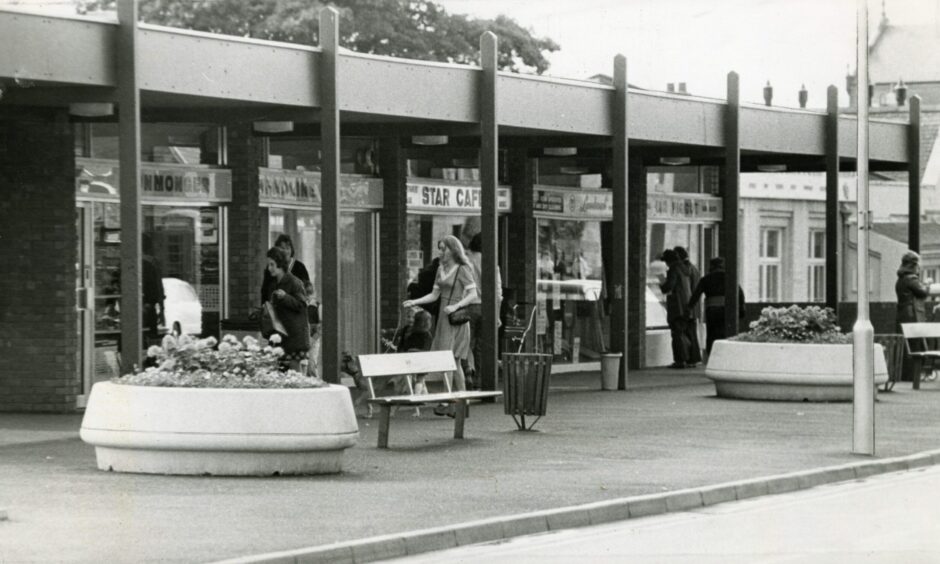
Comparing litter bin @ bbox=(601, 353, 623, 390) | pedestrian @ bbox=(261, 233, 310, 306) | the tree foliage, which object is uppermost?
the tree foliage

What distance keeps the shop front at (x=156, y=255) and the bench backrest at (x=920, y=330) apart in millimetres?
9821

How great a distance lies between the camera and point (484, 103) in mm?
20641

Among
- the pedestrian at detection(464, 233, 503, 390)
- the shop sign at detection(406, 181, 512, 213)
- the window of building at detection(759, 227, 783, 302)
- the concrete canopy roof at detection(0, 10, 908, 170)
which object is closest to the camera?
the concrete canopy roof at detection(0, 10, 908, 170)

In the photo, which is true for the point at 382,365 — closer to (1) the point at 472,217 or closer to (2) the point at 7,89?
(2) the point at 7,89

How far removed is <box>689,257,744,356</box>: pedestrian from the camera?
91.8 ft

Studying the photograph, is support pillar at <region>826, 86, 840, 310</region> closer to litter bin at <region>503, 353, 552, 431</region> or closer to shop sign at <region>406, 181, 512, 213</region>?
shop sign at <region>406, 181, 512, 213</region>

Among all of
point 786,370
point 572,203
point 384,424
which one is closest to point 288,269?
point 384,424

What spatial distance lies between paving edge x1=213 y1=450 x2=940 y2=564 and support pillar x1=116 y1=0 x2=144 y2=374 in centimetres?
600

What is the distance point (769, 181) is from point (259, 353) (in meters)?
31.3

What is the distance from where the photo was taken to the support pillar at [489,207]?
810 inches

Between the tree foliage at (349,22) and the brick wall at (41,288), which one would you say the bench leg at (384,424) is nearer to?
the brick wall at (41,288)

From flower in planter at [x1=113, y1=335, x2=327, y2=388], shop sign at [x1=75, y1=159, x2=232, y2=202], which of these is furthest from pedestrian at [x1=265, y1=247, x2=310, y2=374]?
→ flower in planter at [x1=113, y1=335, x2=327, y2=388]

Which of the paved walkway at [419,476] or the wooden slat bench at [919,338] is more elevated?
the wooden slat bench at [919,338]

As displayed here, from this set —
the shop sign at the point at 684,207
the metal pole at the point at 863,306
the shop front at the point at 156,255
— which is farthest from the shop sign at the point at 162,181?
the shop sign at the point at 684,207
